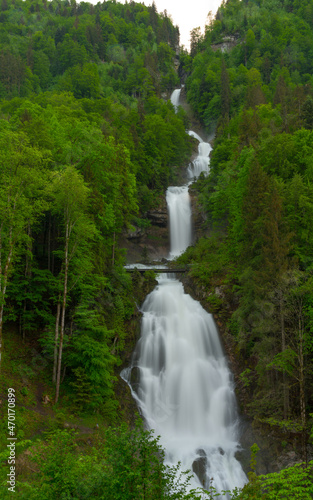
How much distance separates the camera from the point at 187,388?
23.7 meters

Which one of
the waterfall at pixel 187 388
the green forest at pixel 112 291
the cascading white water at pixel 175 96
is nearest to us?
the green forest at pixel 112 291

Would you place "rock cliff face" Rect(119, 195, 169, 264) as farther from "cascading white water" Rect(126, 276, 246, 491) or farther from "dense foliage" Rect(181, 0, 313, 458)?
"cascading white water" Rect(126, 276, 246, 491)

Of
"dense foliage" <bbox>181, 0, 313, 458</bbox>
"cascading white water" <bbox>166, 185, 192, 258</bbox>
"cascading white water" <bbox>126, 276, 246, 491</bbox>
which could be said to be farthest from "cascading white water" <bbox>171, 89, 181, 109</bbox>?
"cascading white water" <bbox>126, 276, 246, 491</bbox>

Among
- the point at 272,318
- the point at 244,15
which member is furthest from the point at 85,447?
the point at 244,15

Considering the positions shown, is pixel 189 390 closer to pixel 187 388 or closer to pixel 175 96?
pixel 187 388

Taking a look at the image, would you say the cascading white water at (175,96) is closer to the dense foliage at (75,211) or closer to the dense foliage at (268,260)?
the dense foliage at (75,211)

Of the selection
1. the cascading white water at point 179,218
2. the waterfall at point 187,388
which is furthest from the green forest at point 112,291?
the cascading white water at point 179,218

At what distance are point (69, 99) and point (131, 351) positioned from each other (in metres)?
33.6

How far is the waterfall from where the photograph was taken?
19.4 metres

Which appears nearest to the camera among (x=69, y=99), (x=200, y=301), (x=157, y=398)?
(x=157, y=398)

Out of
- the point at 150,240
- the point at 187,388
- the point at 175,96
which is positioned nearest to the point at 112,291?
the point at 187,388

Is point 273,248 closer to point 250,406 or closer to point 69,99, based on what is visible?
point 250,406

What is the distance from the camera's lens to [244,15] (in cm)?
9844

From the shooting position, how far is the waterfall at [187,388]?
63.6 ft
